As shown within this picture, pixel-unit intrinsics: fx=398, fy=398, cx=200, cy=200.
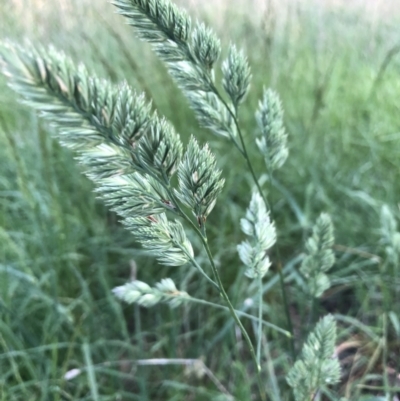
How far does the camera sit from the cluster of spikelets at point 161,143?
280mm

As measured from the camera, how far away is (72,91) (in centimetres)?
28

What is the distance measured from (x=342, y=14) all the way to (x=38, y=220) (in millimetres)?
1919

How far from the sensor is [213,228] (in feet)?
4.37

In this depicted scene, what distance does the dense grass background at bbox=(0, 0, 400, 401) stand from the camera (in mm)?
988

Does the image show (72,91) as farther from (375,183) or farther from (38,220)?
(375,183)

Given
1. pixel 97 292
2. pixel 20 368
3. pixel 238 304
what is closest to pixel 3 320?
pixel 20 368

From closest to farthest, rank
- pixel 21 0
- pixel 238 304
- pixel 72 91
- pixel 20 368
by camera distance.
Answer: pixel 72 91 → pixel 20 368 → pixel 238 304 → pixel 21 0

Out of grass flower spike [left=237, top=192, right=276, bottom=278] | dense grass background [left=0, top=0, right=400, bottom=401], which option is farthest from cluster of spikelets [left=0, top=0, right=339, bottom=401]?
dense grass background [left=0, top=0, right=400, bottom=401]

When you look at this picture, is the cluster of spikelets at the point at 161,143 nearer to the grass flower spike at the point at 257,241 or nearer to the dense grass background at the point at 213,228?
the grass flower spike at the point at 257,241

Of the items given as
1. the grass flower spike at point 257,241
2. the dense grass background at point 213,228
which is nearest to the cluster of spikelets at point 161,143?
the grass flower spike at point 257,241

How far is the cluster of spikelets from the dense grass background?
0.28m

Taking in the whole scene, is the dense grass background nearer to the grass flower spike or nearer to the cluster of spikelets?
the cluster of spikelets

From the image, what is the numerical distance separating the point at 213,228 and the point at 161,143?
99 centimetres

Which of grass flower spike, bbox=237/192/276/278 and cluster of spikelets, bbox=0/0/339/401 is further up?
cluster of spikelets, bbox=0/0/339/401
